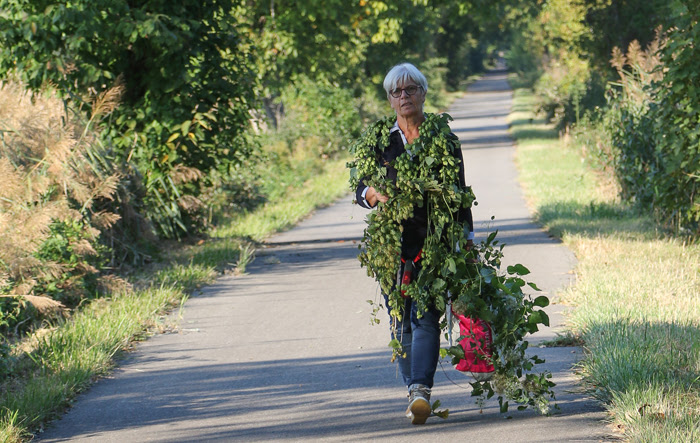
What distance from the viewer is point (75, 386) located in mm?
6867

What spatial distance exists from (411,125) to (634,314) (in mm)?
3058

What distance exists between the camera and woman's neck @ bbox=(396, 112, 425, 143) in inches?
227

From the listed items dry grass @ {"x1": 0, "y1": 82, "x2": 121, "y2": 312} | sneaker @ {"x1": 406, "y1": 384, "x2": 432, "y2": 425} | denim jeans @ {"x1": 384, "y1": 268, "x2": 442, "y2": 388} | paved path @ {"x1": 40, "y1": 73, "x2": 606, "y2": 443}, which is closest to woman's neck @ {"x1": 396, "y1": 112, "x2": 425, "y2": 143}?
paved path @ {"x1": 40, "y1": 73, "x2": 606, "y2": 443}

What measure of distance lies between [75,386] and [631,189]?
1044cm

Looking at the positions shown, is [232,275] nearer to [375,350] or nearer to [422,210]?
[375,350]

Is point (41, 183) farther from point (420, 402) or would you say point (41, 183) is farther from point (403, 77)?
point (420, 402)

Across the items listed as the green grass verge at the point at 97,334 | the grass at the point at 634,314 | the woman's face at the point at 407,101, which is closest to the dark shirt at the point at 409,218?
the woman's face at the point at 407,101

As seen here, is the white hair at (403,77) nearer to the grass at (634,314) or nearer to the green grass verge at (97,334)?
the grass at (634,314)

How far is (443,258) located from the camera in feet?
18.6

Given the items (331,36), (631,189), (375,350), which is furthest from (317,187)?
(375,350)

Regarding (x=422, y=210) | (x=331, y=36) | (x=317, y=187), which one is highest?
(x=331, y=36)

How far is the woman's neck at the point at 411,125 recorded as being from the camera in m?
5.76

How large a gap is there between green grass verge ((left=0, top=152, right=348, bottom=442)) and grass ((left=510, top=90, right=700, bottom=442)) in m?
3.37

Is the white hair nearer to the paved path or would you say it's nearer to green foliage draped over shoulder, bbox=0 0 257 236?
the paved path
